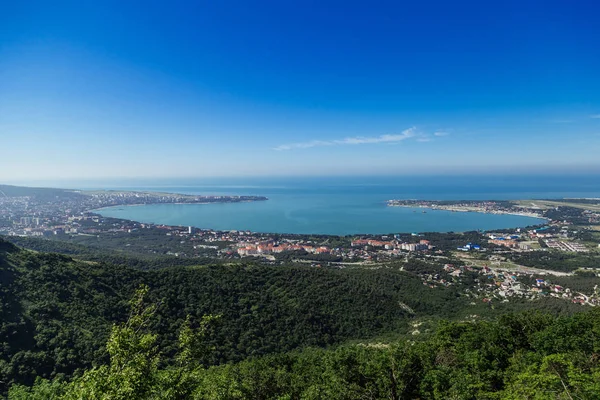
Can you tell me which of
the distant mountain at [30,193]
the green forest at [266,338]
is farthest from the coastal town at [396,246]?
the green forest at [266,338]

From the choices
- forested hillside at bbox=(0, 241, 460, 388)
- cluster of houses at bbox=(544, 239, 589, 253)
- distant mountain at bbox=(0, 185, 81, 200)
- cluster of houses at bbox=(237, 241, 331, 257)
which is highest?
distant mountain at bbox=(0, 185, 81, 200)

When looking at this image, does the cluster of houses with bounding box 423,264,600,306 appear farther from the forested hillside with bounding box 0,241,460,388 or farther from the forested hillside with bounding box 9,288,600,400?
the forested hillside with bounding box 9,288,600,400

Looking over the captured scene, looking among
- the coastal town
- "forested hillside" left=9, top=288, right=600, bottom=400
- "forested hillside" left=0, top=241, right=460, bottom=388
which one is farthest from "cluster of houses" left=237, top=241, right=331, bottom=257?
"forested hillside" left=9, top=288, right=600, bottom=400

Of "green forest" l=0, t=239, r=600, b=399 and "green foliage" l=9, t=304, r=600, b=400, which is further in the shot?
"green forest" l=0, t=239, r=600, b=399

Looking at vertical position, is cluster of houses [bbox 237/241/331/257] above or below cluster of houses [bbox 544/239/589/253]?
below

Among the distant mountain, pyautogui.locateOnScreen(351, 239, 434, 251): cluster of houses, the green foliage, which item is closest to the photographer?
the green foliage

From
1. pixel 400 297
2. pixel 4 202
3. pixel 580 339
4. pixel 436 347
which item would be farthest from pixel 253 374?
pixel 4 202

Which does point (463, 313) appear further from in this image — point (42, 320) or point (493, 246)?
point (493, 246)

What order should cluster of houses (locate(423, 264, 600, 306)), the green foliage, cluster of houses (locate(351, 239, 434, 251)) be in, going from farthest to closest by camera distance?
cluster of houses (locate(351, 239, 434, 251)) < cluster of houses (locate(423, 264, 600, 306)) < the green foliage

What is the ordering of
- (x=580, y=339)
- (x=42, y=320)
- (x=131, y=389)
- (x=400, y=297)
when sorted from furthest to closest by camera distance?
(x=400, y=297)
(x=42, y=320)
(x=580, y=339)
(x=131, y=389)
